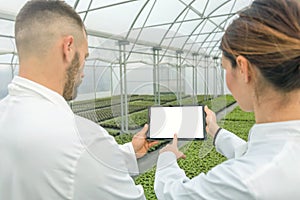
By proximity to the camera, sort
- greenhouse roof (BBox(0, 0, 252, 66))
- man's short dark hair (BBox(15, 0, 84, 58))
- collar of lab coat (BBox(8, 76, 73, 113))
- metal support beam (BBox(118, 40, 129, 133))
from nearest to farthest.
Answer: collar of lab coat (BBox(8, 76, 73, 113))
man's short dark hair (BBox(15, 0, 84, 58))
metal support beam (BBox(118, 40, 129, 133))
greenhouse roof (BBox(0, 0, 252, 66))

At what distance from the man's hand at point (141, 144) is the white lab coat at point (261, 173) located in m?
0.35

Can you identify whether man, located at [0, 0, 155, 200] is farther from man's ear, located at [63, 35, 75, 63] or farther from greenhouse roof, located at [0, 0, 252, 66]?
greenhouse roof, located at [0, 0, 252, 66]

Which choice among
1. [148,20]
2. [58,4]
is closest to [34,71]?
[58,4]

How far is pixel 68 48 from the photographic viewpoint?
123cm

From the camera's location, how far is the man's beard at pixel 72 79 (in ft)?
4.15

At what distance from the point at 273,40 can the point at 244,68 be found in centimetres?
12

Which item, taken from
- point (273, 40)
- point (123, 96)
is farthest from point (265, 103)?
point (123, 96)

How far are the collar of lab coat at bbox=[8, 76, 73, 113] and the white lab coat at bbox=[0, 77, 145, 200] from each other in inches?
2.2

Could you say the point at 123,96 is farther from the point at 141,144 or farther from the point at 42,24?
the point at 42,24

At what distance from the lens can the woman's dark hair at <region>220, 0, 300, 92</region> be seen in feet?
2.77

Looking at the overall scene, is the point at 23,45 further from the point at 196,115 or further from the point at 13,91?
the point at 196,115

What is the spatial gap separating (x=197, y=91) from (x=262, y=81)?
0.33 meters

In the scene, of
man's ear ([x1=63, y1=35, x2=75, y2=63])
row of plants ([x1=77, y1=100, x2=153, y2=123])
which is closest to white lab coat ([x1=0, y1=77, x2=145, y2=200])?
row of plants ([x1=77, y1=100, x2=153, y2=123])

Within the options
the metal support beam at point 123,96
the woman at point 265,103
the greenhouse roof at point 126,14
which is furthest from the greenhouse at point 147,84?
the greenhouse roof at point 126,14
